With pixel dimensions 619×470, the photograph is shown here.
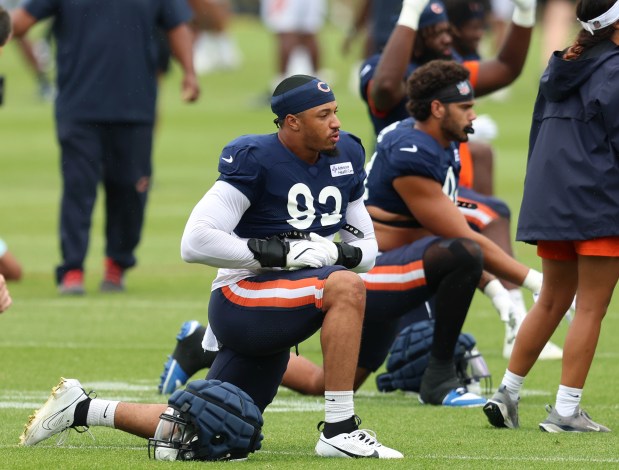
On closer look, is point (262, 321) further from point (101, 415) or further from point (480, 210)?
point (480, 210)

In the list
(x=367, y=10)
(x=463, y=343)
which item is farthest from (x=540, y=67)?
(x=463, y=343)

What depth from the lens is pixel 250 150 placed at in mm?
5887

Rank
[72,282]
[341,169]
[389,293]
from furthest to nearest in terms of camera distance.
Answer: [72,282] < [389,293] < [341,169]

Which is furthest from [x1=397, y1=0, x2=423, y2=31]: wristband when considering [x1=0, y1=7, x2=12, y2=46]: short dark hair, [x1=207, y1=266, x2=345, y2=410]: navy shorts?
[x1=207, y1=266, x2=345, y2=410]: navy shorts

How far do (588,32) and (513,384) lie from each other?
4.80 feet

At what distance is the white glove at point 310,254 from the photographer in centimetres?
577

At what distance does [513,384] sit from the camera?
6.43 metres

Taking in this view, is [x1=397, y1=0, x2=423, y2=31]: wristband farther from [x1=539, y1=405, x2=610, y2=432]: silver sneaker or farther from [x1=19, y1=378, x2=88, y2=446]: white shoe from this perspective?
[x1=19, y1=378, x2=88, y2=446]: white shoe

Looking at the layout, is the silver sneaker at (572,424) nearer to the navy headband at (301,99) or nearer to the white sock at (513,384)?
the white sock at (513,384)

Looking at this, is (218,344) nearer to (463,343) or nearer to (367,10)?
(463,343)

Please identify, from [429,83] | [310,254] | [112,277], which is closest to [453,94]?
[429,83]

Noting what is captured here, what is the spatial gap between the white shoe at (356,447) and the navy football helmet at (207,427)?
26 cm

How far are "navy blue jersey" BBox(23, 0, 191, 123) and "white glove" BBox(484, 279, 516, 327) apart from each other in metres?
4.05

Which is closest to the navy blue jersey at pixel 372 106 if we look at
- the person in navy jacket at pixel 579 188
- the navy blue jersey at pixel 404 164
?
the navy blue jersey at pixel 404 164
